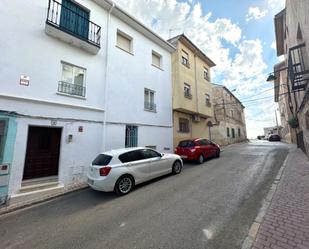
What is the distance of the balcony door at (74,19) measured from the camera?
7.37 meters

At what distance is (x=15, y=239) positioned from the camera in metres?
3.61

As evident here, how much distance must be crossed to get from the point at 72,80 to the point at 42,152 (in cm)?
343

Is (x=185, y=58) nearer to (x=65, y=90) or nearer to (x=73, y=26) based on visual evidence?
(x=73, y=26)

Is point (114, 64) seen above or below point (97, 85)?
above

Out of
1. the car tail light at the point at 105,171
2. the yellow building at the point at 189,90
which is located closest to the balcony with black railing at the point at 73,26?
the car tail light at the point at 105,171

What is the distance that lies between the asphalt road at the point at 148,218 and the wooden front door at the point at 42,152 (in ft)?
5.47

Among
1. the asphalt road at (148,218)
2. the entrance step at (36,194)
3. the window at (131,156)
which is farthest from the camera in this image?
the window at (131,156)

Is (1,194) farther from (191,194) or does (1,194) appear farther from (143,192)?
(191,194)

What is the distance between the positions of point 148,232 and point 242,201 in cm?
287

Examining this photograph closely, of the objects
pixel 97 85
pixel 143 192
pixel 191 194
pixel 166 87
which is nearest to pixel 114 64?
pixel 97 85

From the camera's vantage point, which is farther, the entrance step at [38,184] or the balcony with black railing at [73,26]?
the balcony with black railing at [73,26]

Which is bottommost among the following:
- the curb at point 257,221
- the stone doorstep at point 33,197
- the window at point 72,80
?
the stone doorstep at point 33,197

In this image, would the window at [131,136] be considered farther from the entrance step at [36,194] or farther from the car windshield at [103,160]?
the entrance step at [36,194]

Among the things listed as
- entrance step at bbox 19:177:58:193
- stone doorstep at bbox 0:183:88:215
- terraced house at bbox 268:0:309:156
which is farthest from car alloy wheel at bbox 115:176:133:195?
terraced house at bbox 268:0:309:156
